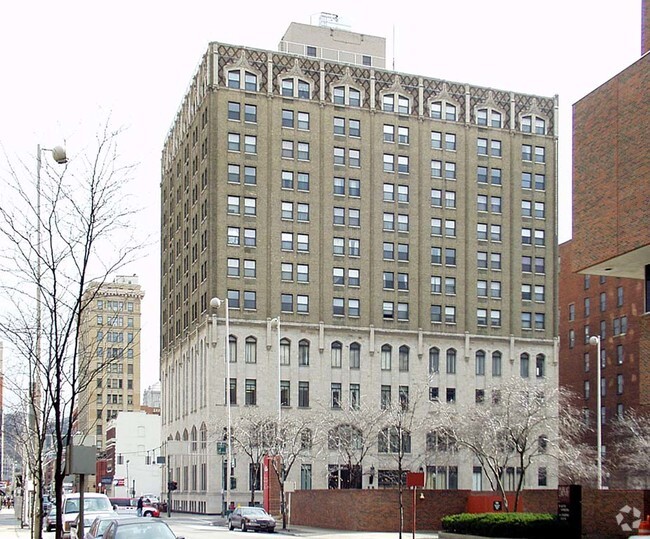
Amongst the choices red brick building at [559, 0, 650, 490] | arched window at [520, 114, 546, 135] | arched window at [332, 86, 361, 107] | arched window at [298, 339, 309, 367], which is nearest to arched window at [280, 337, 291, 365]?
arched window at [298, 339, 309, 367]

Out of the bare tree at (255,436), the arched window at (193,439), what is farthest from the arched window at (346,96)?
the arched window at (193,439)

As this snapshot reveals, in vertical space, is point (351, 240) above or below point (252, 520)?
above

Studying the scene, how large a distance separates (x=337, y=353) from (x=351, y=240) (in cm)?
960

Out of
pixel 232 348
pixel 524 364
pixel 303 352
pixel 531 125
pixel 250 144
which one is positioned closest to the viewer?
pixel 232 348

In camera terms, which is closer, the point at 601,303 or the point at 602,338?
the point at 602,338

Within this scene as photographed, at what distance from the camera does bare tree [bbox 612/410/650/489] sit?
81.3 metres

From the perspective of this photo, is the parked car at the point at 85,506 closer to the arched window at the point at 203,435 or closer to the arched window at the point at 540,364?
the arched window at the point at 203,435

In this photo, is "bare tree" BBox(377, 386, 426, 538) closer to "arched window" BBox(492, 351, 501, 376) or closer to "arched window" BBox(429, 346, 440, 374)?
"arched window" BBox(429, 346, 440, 374)

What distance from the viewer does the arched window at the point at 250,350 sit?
8831 centimetres

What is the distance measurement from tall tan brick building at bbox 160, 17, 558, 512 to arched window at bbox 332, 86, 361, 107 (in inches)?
4.3

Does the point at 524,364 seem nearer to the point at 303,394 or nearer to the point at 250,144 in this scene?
the point at 303,394

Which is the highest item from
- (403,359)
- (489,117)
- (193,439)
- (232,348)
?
(489,117)

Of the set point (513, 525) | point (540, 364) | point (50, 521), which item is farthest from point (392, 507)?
point (540, 364)

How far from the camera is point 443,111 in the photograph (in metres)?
96.4
